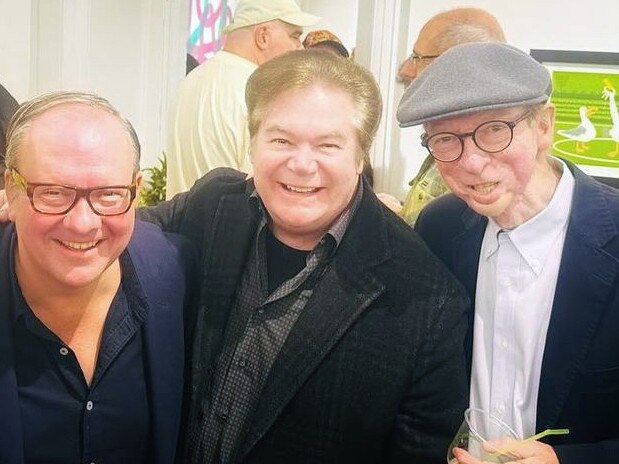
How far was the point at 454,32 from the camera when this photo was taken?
79.3 inches

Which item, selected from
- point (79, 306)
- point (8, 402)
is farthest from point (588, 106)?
point (8, 402)

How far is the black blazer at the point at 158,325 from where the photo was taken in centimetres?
A: 124

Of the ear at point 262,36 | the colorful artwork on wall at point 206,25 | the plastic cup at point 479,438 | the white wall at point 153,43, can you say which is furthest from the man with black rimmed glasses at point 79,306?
the colorful artwork on wall at point 206,25

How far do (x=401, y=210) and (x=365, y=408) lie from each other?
2.96ft

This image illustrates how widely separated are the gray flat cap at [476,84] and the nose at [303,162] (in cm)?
20

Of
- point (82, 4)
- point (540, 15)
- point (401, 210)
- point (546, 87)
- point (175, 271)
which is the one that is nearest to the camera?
point (546, 87)

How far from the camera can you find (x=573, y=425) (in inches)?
52.7

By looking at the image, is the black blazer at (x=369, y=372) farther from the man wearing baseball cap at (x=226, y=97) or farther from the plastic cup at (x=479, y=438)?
the man wearing baseball cap at (x=226, y=97)

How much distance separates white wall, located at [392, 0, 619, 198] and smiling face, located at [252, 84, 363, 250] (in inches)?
68.5

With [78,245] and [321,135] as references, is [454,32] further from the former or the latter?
[78,245]

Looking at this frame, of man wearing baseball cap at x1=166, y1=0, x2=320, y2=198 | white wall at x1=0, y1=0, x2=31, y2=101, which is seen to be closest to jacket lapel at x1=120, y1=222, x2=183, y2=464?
man wearing baseball cap at x1=166, y1=0, x2=320, y2=198

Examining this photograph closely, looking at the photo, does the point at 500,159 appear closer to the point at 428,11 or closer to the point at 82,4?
the point at 428,11

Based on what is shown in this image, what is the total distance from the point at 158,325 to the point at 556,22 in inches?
87.2

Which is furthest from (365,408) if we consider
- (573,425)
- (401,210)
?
(401,210)
